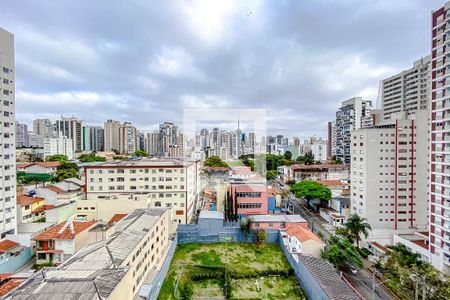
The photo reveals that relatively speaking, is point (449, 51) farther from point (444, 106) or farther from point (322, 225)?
point (322, 225)

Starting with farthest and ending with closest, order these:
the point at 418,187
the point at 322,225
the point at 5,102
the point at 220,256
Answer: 1. the point at 322,225
2. the point at 418,187
3. the point at 5,102
4. the point at 220,256

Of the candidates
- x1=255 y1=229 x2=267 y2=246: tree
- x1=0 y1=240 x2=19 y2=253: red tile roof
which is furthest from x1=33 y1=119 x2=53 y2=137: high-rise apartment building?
x1=255 y1=229 x2=267 y2=246: tree

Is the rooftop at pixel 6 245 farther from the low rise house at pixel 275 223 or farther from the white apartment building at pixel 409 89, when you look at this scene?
the white apartment building at pixel 409 89

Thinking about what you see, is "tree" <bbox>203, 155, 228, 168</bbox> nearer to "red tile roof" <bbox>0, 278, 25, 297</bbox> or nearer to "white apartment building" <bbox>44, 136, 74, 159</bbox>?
"red tile roof" <bbox>0, 278, 25, 297</bbox>

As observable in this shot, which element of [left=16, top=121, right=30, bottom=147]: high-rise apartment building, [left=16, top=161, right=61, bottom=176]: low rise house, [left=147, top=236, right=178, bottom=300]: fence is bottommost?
[left=147, top=236, right=178, bottom=300]: fence

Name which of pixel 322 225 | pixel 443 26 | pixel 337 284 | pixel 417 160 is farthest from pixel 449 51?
pixel 322 225

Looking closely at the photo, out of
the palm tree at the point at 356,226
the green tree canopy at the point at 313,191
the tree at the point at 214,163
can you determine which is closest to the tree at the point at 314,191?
the green tree canopy at the point at 313,191

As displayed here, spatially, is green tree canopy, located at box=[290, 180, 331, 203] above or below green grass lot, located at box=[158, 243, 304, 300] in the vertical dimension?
above
